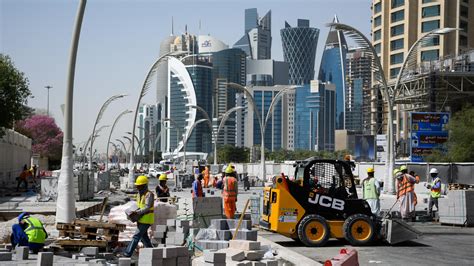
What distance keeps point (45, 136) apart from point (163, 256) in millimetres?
94628

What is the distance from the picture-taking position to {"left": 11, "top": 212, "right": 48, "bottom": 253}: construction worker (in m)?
13.4

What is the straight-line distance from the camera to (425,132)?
162 feet

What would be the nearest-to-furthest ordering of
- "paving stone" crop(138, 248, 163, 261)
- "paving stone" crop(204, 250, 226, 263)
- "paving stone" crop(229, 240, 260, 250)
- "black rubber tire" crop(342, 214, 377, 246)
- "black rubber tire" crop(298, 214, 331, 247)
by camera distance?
"paving stone" crop(138, 248, 163, 261)
"paving stone" crop(204, 250, 226, 263)
"paving stone" crop(229, 240, 260, 250)
"black rubber tire" crop(298, 214, 331, 247)
"black rubber tire" crop(342, 214, 377, 246)

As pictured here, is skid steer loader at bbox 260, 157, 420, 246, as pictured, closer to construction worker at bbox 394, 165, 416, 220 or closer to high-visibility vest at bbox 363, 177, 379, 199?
high-visibility vest at bbox 363, 177, 379, 199

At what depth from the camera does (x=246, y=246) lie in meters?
11.9

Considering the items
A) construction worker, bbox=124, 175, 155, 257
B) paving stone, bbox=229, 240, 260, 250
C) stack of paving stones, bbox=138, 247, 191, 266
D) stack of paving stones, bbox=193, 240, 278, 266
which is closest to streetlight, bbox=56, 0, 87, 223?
construction worker, bbox=124, 175, 155, 257

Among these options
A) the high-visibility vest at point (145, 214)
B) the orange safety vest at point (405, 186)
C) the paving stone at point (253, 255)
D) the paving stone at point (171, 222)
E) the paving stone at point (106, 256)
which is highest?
the orange safety vest at point (405, 186)

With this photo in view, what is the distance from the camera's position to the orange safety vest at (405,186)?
21656 millimetres

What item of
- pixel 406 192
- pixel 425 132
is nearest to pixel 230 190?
pixel 406 192

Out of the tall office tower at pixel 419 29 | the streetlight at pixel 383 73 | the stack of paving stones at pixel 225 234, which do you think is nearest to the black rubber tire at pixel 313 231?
the stack of paving stones at pixel 225 234

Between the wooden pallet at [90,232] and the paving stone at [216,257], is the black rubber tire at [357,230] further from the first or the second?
the paving stone at [216,257]

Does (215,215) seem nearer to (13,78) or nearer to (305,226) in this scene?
(305,226)

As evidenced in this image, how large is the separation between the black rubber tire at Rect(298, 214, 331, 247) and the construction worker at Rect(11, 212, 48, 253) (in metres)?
5.61

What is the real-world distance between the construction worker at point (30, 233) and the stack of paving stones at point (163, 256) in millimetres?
3878
